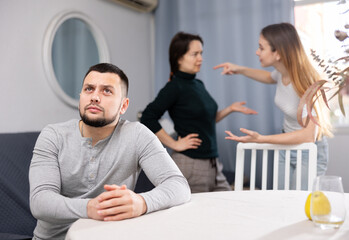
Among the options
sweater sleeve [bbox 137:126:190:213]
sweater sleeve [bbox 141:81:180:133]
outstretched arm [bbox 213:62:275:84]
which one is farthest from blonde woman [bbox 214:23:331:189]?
sweater sleeve [bbox 137:126:190:213]

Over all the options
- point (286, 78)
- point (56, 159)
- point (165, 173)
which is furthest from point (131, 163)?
point (286, 78)

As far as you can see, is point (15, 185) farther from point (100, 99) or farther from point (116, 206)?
point (116, 206)

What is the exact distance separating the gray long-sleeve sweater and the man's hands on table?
0.16 m

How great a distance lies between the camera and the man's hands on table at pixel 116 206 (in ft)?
3.49

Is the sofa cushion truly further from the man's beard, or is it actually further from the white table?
the white table

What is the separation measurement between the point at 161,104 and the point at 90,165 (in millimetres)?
998

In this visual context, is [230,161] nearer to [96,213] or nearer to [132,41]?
[132,41]

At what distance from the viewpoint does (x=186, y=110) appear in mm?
2354

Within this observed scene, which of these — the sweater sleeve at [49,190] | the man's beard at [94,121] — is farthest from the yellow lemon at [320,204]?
the man's beard at [94,121]

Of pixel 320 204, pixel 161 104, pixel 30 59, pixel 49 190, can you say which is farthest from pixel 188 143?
pixel 320 204

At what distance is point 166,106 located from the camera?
7.72 feet

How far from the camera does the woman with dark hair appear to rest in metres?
2.34

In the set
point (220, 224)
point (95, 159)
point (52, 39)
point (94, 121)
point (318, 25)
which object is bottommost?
point (220, 224)

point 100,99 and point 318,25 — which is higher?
point 318,25
